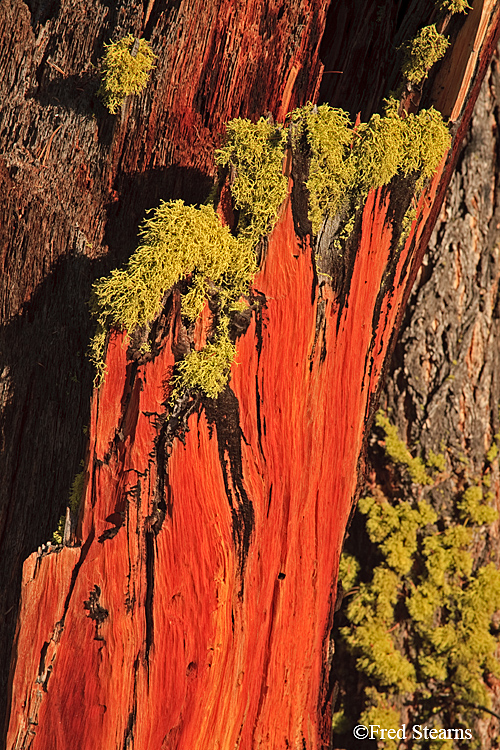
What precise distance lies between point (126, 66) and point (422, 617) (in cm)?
331

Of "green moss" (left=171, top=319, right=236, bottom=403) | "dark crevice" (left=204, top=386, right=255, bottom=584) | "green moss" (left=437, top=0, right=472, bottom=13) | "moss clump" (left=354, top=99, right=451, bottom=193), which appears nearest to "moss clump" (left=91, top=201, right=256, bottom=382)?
"green moss" (left=171, top=319, right=236, bottom=403)

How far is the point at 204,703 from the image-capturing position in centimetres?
202

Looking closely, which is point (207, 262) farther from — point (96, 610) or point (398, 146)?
point (96, 610)

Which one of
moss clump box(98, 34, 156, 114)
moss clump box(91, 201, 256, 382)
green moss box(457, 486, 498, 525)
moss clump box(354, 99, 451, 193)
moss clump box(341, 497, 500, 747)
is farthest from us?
green moss box(457, 486, 498, 525)

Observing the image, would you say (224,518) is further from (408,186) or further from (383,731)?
(383,731)

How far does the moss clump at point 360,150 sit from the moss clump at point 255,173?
12 centimetres

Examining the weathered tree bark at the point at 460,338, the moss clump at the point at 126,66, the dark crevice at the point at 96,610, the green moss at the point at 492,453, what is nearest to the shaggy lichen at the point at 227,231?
the moss clump at the point at 126,66

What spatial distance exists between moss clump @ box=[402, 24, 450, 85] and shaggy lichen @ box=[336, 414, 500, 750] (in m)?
2.31

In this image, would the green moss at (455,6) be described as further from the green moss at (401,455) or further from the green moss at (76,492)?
the green moss at (76,492)

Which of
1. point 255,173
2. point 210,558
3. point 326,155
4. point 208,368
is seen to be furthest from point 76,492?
point 326,155

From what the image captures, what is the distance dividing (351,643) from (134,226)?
A: 265 centimetres

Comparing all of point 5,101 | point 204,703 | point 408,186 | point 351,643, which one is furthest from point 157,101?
point 351,643

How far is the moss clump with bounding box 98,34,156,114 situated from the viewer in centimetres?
218

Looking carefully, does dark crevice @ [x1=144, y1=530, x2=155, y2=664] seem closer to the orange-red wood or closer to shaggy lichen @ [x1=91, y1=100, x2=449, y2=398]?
the orange-red wood
